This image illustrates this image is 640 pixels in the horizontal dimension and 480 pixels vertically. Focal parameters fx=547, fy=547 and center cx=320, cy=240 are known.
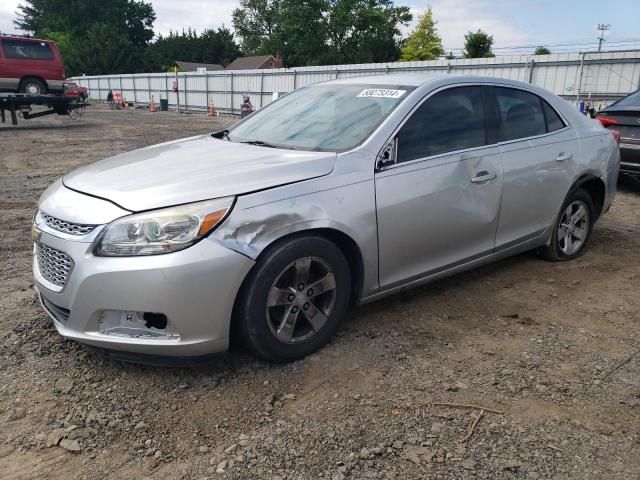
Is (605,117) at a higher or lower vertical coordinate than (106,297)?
higher

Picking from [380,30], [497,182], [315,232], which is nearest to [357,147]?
[315,232]

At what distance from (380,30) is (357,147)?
205 feet

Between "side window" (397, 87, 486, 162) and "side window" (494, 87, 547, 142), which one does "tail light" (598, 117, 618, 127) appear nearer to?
"side window" (494, 87, 547, 142)

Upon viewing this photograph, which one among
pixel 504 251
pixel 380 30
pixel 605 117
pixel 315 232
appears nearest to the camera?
pixel 315 232

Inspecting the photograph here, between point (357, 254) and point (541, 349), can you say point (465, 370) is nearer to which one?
point (541, 349)

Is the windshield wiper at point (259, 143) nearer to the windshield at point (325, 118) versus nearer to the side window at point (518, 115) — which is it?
the windshield at point (325, 118)

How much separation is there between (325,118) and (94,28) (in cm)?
7012

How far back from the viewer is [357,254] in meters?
3.19

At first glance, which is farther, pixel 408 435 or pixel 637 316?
pixel 637 316

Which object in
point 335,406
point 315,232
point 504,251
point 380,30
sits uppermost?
point 380,30

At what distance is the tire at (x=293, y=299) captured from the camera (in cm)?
279

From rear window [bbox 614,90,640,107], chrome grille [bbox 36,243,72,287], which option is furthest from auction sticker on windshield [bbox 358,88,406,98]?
rear window [bbox 614,90,640,107]

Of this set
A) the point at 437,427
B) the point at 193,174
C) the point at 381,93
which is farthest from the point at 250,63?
the point at 437,427

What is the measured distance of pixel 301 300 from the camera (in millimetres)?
3002
